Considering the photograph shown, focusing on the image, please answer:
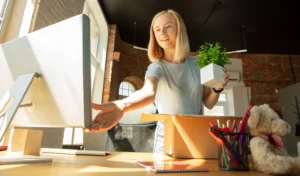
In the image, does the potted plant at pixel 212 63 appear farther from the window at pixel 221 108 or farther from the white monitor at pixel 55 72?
the window at pixel 221 108

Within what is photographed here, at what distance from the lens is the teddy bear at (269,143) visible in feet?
1.61

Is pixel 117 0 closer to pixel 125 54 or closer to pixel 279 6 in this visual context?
pixel 125 54

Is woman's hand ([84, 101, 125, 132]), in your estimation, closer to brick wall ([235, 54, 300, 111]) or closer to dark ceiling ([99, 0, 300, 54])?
dark ceiling ([99, 0, 300, 54])

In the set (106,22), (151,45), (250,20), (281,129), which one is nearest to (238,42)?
(250,20)

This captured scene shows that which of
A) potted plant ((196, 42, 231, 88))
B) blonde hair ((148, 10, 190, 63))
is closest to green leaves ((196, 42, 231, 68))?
potted plant ((196, 42, 231, 88))

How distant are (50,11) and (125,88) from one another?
3.29 metres

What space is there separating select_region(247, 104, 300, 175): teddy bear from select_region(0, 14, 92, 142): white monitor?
432 millimetres

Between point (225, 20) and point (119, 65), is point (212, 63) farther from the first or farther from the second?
point (119, 65)

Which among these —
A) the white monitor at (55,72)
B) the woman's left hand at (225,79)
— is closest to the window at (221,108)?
the woman's left hand at (225,79)

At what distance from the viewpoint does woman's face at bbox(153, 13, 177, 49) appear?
1.10 meters

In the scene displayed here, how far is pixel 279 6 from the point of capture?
3982mm

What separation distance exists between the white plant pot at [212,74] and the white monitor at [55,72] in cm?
55

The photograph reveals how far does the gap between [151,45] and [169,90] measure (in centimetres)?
29

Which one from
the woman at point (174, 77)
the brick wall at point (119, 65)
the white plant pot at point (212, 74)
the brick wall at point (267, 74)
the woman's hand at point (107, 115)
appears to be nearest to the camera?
the woman's hand at point (107, 115)
